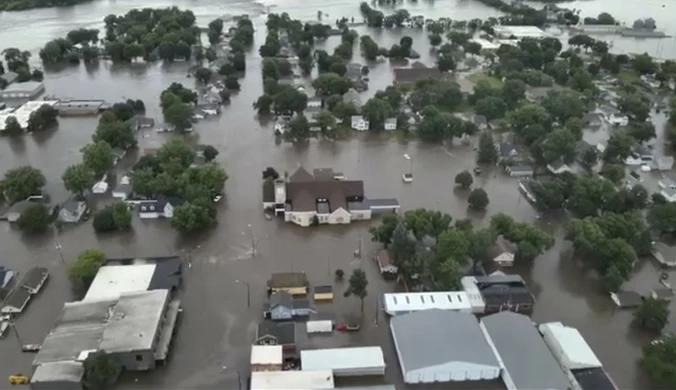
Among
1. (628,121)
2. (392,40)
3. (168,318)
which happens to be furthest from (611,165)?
(392,40)

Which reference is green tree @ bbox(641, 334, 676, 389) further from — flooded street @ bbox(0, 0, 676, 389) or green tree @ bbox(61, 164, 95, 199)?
green tree @ bbox(61, 164, 95, 199)

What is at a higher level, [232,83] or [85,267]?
[232,83]

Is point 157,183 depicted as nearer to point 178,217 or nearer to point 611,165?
point 178,217

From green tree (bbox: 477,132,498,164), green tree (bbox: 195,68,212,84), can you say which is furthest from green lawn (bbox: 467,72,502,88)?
green tree (bbox: 195,68,212,84)

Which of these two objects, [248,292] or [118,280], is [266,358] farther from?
[118,280]

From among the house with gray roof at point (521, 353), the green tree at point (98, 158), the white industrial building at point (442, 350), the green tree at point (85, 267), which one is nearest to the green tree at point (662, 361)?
the house with gray roof at point (521, 353)

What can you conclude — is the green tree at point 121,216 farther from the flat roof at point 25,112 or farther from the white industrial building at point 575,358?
the white industrial building at point 575,358

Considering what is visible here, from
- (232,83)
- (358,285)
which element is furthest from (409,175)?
(232,83)
